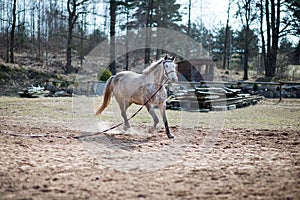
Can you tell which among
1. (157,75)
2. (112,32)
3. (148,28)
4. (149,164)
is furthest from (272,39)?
(149,164)

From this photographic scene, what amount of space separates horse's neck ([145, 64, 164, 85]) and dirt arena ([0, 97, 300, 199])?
1212 millimetres

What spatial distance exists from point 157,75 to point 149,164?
9.74ft

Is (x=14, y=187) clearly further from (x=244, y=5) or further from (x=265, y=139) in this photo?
(x=244, y=5)

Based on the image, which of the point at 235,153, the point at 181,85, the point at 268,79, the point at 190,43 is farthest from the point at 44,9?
the point at 235,153

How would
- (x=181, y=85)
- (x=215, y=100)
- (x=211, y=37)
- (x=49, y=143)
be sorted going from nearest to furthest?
(x=49, y=143) → (x=215, y=100) → (x=181, y=85) → (x=211, y=37)

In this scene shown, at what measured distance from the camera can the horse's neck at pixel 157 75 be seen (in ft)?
23.2

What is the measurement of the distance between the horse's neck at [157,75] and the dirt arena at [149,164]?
1212 mm

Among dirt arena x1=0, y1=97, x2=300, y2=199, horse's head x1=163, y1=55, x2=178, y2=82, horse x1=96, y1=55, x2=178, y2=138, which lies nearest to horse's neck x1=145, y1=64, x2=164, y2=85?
horse x1=96, y1=55, x2=178, y2=138

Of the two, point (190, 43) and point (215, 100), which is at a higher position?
point (190, 43)

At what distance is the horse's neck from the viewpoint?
23.2 feet

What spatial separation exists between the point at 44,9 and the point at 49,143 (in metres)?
29.3

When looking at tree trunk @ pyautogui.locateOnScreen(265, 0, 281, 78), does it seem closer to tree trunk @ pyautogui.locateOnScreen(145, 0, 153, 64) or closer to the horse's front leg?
tree trunk @ pyautogui.locateOnScreen(145, 0, 153, 64)

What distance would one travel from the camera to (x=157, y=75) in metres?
7.11

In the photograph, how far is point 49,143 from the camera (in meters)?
5.90
